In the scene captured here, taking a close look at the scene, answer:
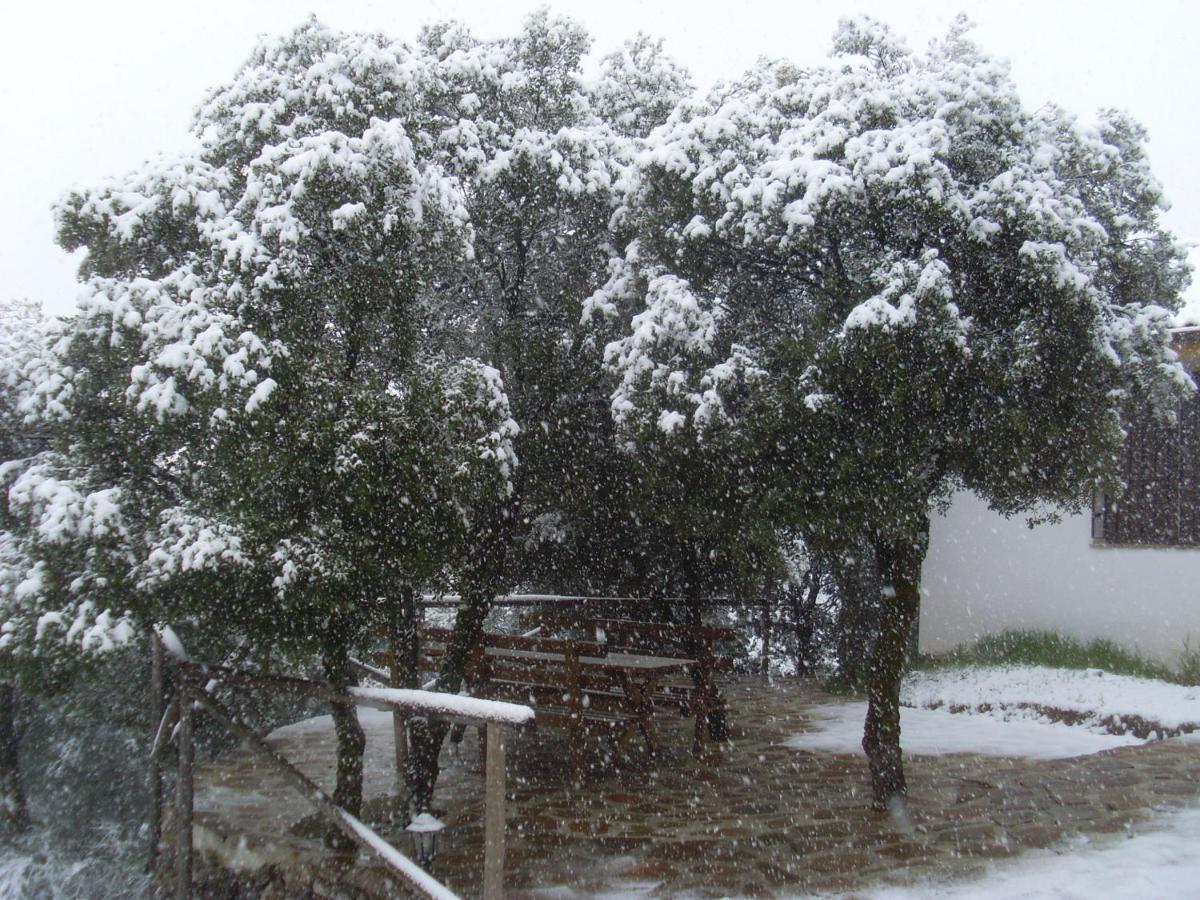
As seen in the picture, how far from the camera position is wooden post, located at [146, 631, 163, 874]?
5.90 meters

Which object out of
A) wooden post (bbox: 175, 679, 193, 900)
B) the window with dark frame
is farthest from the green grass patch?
wooden post (bbox: 175, 679, 193, 900)

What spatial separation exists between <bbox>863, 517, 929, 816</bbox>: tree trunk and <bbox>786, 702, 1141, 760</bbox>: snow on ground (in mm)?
1642

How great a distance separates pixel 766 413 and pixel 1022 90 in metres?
2.31

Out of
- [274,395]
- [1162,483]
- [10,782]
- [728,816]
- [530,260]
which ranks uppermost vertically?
[530,260]

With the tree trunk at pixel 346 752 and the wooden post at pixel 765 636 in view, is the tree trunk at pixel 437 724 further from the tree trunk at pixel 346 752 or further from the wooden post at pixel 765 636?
the wooden post at pixel 765 636

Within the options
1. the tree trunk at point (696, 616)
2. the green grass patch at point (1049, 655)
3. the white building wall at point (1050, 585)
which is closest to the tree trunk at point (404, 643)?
the tree trunk at point (696, 616)

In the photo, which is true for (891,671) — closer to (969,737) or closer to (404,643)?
(969,737)

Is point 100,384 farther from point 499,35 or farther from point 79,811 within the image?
point 79,811

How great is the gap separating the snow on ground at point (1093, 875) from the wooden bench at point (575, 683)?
2.52 m

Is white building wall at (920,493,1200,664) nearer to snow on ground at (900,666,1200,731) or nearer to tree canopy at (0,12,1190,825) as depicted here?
snow on ground at (900,666,1200,731)

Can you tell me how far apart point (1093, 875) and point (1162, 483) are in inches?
211

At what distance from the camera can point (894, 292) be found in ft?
16.5

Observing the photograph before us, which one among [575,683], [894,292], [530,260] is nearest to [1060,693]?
[575,683]

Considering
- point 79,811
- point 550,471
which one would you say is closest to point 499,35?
point 550,471
